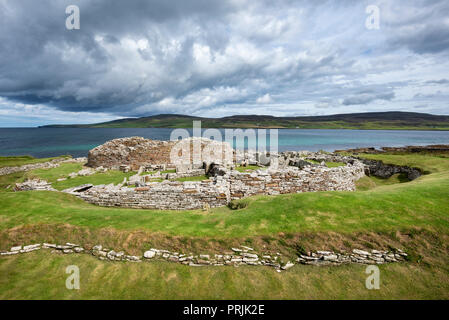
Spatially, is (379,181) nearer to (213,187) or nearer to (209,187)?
(213,187)

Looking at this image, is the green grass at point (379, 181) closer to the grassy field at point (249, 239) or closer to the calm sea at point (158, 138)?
the grassy field at point (249, 239)

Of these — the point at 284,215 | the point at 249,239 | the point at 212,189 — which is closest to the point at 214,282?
the point at 249,239

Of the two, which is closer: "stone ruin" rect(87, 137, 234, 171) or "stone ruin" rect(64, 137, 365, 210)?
"stone ruin" rect(64, 137, 365, 210)

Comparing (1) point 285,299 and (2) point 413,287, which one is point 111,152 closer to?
(1) point 285,299

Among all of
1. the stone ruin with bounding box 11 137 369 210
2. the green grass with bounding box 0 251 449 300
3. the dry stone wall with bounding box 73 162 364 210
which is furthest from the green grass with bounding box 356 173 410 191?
the green grass with bounding box 0 251 449 300

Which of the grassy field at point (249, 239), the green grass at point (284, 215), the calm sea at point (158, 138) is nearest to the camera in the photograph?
the grassy field at point (249, 239)

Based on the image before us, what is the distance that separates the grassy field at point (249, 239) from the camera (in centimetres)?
632

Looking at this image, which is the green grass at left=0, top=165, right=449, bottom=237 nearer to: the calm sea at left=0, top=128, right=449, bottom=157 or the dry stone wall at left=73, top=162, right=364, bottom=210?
the dry stone wall at left=73, top=162, right=364, bottom=210

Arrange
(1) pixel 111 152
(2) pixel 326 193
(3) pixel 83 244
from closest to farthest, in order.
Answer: (3) pixel 83 244, (2) pixel 326 193, (1) pixel 111 152

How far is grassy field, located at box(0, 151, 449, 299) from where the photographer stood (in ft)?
20.7

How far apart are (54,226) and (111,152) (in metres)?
18.8

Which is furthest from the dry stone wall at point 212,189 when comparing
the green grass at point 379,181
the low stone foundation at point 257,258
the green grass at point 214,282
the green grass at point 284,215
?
the green grass at point 214,282
